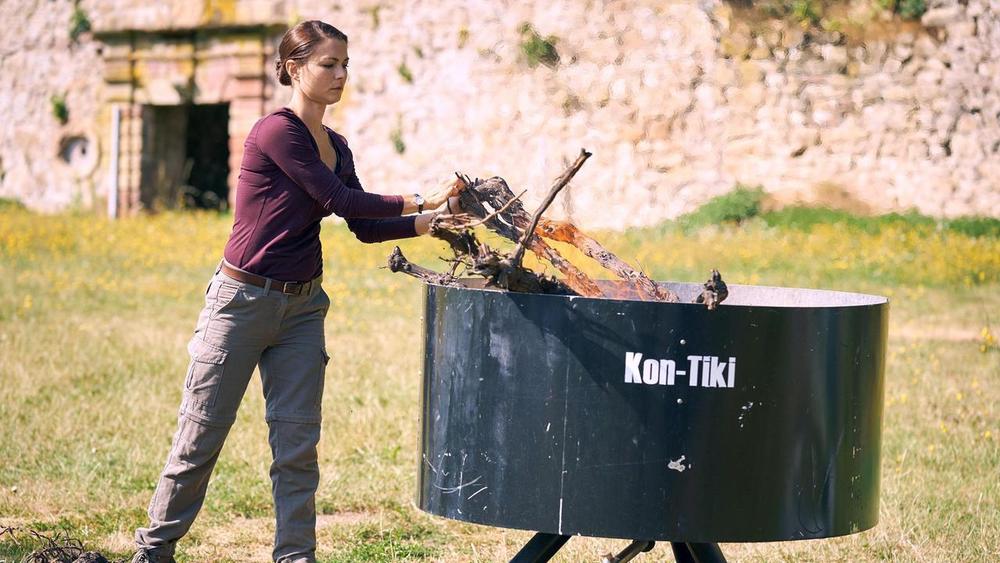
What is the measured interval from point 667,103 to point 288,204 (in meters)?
11.4

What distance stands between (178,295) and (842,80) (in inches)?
298

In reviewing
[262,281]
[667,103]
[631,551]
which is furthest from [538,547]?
[667,103]

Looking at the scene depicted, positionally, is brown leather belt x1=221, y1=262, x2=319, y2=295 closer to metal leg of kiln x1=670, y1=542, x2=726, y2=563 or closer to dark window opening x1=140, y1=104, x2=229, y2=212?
metal leg of kiln x1=670, y1=542, x2=726, y2=563

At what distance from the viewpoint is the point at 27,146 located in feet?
63.2

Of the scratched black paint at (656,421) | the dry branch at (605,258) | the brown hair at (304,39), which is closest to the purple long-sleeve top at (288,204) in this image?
the brown hair at (304,39)

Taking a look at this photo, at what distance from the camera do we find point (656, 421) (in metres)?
2.96

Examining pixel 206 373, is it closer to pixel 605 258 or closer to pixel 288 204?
pixel 288 204

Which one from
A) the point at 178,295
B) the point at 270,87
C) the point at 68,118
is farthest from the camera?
the point at 68,118

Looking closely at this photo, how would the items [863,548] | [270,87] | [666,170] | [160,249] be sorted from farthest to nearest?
[270,87]
[666,170]
[160,249]
[863,548]

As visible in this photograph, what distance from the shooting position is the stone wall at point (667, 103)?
14.0 meters

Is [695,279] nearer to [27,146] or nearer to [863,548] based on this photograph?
[863,548]

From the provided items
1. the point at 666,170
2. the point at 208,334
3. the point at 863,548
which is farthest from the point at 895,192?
the point at 208,334

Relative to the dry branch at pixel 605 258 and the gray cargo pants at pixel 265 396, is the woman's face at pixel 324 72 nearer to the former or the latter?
the gray cargo pants at pixel 265 396

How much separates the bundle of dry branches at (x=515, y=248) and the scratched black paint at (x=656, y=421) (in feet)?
0.40
